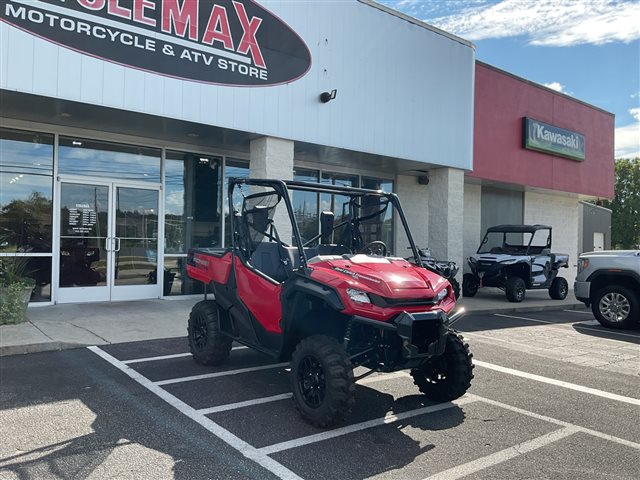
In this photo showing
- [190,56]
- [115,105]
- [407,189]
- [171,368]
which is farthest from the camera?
[407,189]

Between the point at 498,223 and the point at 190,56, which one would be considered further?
the point at 498,223

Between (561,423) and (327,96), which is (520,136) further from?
(561,423)

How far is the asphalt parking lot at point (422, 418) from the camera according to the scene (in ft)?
11.4

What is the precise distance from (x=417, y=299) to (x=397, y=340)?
0.37m

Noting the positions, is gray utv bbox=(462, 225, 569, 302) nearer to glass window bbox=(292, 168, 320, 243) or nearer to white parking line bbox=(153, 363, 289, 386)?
glass window bbox=(292, 168, 320, 243)

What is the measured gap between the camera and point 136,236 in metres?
10.2

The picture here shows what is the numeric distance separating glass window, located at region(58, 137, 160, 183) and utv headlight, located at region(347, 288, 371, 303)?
24.7 ft

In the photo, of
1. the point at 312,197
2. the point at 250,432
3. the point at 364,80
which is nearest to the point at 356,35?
the point at 364,80

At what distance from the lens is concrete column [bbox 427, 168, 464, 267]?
13.2 meters

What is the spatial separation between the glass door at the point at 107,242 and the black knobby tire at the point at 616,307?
8.81 metres

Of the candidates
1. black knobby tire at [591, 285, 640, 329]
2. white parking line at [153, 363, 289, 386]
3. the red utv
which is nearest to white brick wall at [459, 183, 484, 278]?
black knobby tire at [591, 285, 640, 329]

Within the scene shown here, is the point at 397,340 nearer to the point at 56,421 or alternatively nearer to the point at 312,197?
the point at 56,421

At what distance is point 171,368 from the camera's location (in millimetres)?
5738

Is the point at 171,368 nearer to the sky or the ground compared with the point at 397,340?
nearer to the ground
